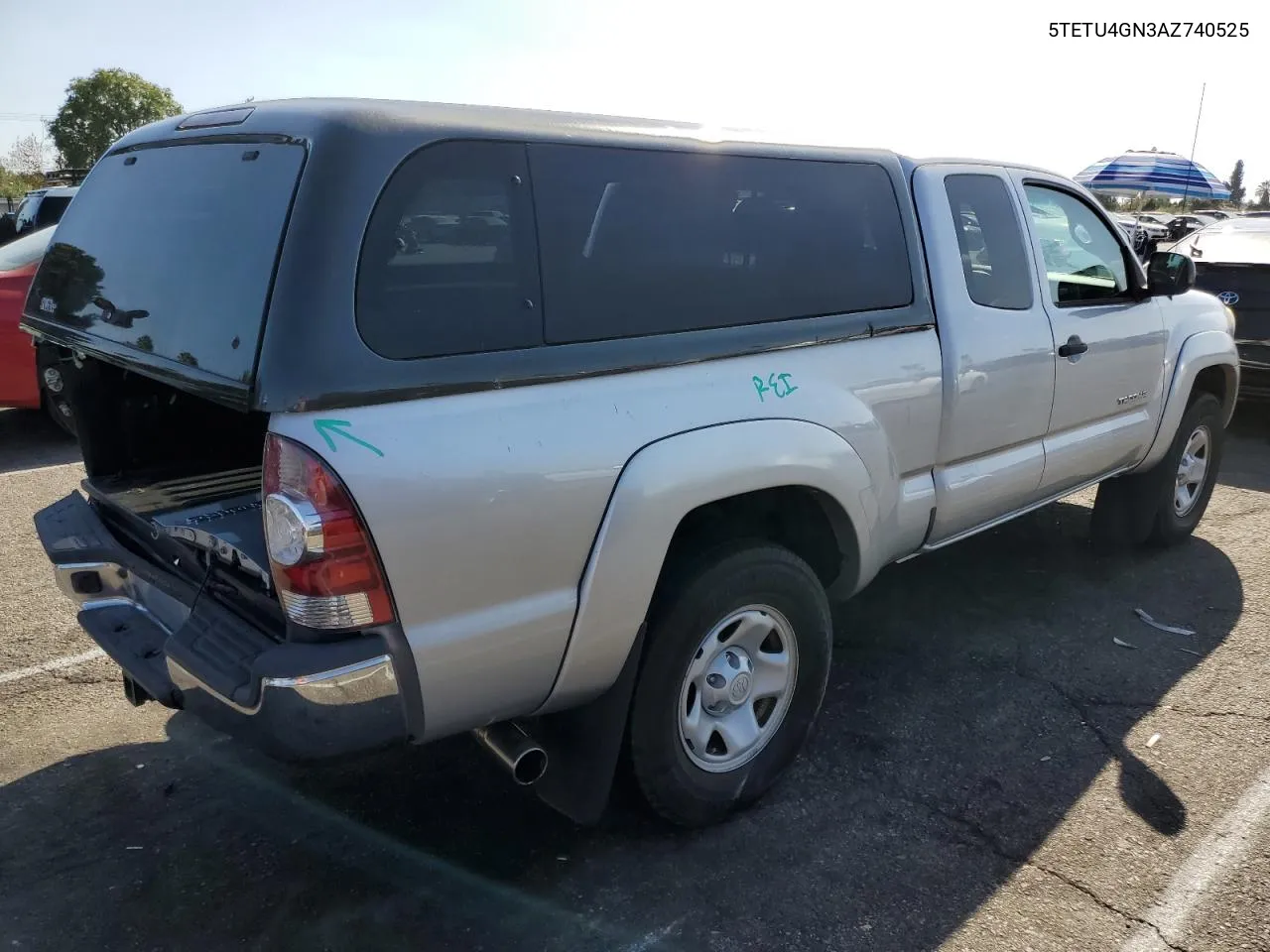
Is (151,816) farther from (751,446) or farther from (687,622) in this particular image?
(751,446)

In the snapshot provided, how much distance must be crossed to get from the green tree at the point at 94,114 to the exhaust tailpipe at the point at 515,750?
197 ft

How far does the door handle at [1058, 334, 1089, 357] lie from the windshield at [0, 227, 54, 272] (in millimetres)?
6779

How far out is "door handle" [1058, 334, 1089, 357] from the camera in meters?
4.03

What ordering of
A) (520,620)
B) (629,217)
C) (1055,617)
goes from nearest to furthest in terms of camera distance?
1. (520,620)
2. (629,217)
3. (1055,617)

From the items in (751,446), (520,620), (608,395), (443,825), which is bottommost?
(443,825)

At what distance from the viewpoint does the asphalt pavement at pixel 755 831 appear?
2.66 metres

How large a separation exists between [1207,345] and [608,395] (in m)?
3.94

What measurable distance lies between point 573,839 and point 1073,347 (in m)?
2.76

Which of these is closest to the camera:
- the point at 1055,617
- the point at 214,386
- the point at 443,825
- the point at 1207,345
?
the point at 214,386

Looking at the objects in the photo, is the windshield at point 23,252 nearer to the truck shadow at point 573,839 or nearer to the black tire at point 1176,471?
the truck shadow at point 573,839

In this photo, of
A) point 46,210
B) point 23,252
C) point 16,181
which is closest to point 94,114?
point 16,181

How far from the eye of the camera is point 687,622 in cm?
275

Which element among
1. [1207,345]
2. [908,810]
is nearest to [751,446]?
[908,810]

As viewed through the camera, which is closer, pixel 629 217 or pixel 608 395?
pixel 608 395
